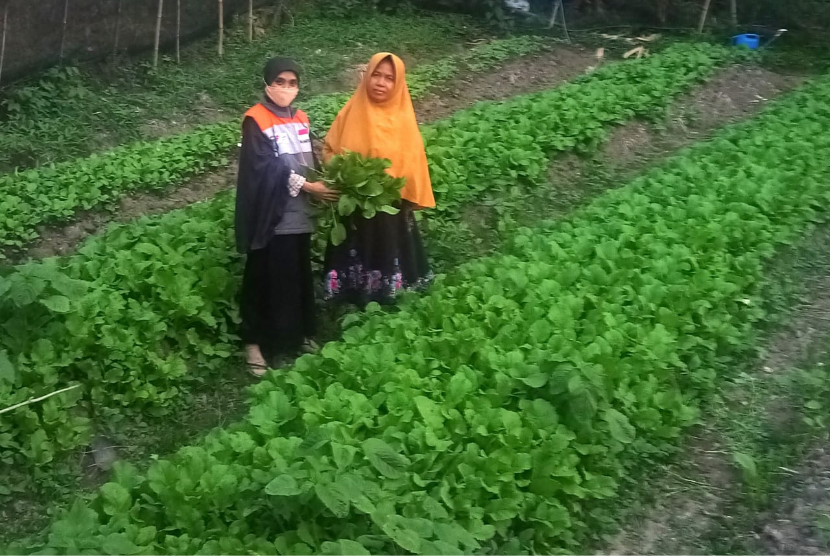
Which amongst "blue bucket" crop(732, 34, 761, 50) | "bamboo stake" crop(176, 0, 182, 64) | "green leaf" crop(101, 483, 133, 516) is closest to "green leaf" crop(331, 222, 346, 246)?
"green leaf" crop(101, 483, 133, 516)

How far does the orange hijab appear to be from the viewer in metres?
4.47

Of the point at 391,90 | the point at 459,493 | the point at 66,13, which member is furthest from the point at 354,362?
the point at 66,13

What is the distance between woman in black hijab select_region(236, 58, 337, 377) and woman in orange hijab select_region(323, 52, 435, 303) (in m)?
0.27

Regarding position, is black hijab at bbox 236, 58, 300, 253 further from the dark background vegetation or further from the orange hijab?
the dark background vegetation

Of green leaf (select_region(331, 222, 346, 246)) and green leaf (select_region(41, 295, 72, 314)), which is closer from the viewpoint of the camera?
green leaf (select_region(41, 295, 72, 314))

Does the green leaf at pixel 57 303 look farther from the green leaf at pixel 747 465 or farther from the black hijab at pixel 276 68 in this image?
the green leaf at pixel 747 465

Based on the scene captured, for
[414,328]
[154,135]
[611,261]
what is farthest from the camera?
[154,135]

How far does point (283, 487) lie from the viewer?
2.47 metres

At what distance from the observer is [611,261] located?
15.0 ft

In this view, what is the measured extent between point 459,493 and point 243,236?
2.03 meters

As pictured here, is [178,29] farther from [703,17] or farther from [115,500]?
[115,500]

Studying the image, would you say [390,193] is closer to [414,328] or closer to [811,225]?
[414,328]

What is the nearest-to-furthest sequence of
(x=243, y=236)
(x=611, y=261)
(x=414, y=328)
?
(x=414, y=328) < (x=243, y=236) < (x=611, y=261)

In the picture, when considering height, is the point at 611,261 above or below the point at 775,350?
above
